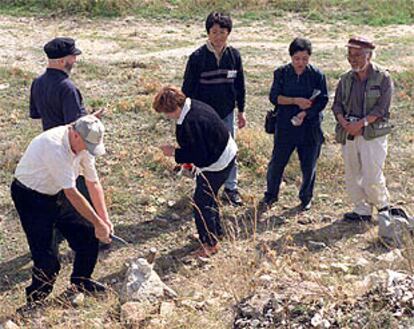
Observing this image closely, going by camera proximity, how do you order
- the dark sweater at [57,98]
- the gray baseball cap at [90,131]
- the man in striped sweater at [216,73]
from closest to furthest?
the gray baseball cap at [90,131], the dark sweater at [57,98], the man in striped sweater at [216,73]

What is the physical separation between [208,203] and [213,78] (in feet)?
4.51

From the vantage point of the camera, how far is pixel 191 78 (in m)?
7.38

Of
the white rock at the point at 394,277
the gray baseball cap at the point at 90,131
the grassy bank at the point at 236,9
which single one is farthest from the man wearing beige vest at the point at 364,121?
the grassy bank at the point at 236,9

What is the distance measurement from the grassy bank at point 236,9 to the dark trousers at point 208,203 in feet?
36.6

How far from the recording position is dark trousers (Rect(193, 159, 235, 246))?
653 cm

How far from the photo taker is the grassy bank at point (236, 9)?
17.4 metres

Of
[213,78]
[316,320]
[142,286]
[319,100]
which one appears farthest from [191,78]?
[316,320]

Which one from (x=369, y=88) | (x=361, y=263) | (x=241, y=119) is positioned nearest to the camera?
(x=361, y=263)

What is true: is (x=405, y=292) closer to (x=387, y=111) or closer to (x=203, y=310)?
(x=203, y=310)

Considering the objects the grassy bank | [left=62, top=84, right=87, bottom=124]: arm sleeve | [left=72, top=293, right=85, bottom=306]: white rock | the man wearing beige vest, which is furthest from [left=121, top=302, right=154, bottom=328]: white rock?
the grassy bank

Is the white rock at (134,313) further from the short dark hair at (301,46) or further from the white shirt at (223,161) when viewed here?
the short dark hair at (301,46)

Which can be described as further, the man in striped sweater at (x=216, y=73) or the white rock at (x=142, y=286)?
the man in striped sweater at (x=216, y=73)

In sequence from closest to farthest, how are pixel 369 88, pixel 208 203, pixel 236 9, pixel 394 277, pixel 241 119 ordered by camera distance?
pixel 394 277
pixel 208 203
pixel 369 88
pixel 241 119
pixel 236 9

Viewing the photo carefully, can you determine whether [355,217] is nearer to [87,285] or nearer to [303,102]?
[303,102]
